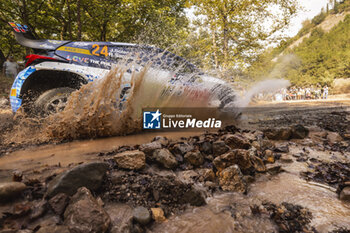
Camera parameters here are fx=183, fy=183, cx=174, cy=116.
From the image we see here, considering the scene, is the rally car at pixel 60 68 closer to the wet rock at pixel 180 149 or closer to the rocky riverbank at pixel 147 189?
the wet rock at pixel 180 149

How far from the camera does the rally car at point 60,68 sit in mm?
3596

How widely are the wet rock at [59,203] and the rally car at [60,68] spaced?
2.61m

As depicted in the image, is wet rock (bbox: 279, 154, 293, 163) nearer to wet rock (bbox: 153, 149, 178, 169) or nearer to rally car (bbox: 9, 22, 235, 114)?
wet rock (bbox: 153, 149, 178, 169)

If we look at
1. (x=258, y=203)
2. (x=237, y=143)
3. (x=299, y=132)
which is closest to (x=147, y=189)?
(x=258, y=203)

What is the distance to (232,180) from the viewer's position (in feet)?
5.72

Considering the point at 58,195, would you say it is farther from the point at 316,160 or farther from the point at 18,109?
the point at 18,109

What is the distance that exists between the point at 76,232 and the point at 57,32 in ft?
53.6

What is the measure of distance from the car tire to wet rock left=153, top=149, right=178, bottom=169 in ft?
8.61

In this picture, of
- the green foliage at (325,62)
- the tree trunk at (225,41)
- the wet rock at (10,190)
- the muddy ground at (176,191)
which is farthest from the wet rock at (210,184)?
the green foliage at (325,62)

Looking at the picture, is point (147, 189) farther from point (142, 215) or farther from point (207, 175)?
point (207, 175)

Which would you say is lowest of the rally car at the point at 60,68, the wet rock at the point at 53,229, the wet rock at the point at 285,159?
the wet rock at the point at 285,159

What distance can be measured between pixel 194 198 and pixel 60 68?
3741mm

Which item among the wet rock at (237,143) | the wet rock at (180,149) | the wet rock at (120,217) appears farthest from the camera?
the wet rock at (237,143)

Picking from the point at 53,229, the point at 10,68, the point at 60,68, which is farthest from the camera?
the point at 10,68
